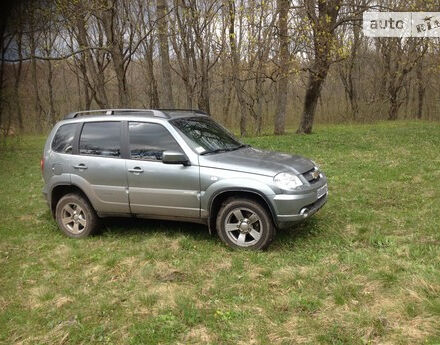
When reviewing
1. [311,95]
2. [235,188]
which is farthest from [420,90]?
[235,188]

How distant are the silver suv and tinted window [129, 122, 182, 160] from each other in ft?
0.05

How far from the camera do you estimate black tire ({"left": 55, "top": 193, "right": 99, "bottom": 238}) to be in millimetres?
6770

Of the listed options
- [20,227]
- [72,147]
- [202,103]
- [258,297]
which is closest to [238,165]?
[258,297]

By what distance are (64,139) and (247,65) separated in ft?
50.7

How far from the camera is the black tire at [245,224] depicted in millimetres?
5617

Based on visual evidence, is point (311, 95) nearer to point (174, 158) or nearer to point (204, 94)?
point (204, 94)

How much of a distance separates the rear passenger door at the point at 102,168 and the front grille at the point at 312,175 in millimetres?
2612

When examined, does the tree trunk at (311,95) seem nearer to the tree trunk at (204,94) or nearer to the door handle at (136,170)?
the tree trunk at (204,94)

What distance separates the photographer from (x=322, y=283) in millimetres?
4605

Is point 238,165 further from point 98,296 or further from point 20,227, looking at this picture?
point 20,227

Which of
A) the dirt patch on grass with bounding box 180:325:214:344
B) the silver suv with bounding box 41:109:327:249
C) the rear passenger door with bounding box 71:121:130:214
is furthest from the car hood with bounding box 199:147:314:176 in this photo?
the dirt patch on grass with bounding box 180:325:214:344

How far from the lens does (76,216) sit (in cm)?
693

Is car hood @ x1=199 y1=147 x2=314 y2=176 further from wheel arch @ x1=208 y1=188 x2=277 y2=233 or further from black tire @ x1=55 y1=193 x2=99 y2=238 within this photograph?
black tire @ x1=55 y1=193 x2=99 y2=238

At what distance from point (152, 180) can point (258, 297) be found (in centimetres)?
245
